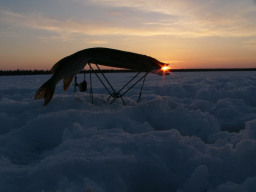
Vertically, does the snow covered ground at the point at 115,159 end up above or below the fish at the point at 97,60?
below

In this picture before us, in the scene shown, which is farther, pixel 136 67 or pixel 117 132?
pixel 136 67

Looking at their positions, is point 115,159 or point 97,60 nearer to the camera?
point 115,159

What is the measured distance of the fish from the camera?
780 cm

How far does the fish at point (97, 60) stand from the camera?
780cm

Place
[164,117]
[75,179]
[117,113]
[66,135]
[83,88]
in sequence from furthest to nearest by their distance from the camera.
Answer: [83,88] < [164,117] < [117,113] < [66,135] < [75,179]

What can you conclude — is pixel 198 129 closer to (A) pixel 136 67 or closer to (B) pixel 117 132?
(B) pixel 117 132

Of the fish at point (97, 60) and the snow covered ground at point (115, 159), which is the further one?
the fish at point (97, 60)

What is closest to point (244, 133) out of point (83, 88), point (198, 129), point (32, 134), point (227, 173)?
point (198, 129)

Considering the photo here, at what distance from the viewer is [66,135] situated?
5051mm

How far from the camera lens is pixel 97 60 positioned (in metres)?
8.63

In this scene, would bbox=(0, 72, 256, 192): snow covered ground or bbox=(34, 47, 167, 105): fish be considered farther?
bbox=(34, 47, 167, 105): fish

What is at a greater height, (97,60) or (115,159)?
(97,60)

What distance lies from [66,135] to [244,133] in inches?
174

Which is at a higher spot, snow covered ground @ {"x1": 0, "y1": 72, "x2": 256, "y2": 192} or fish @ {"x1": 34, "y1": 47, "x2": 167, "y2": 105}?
fish @ {"x1": 34, "y1": 47, "x2": 167, "y2": 105}
